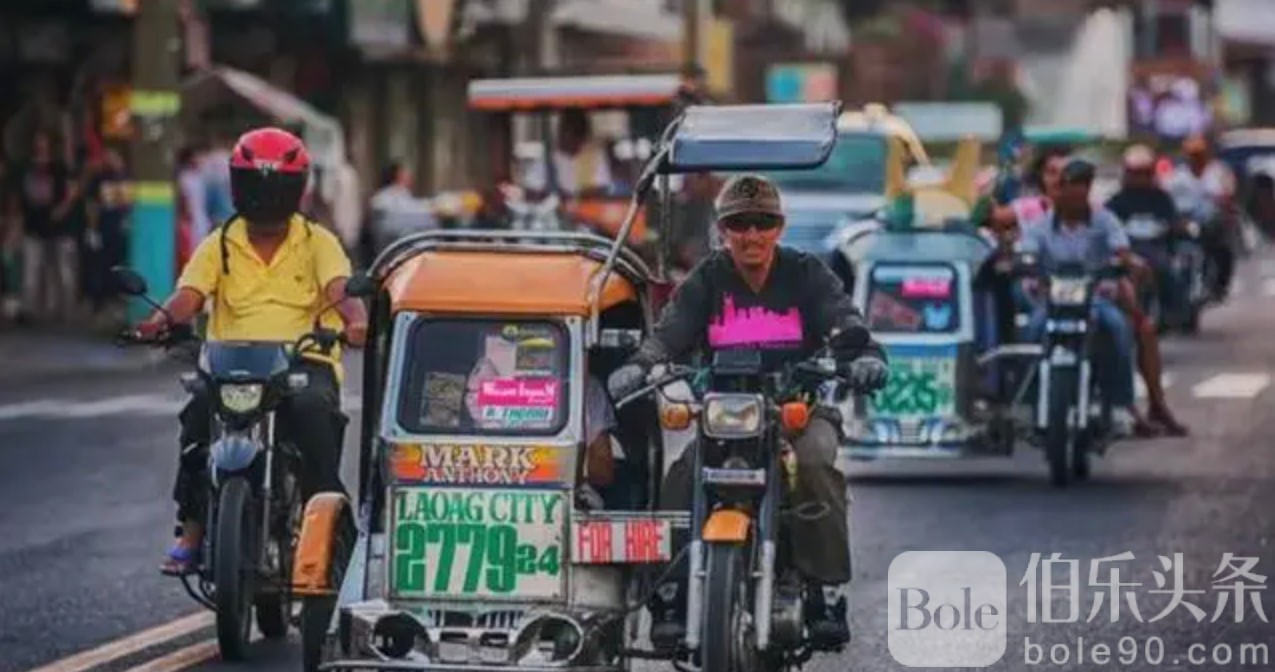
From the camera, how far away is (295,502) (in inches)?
573

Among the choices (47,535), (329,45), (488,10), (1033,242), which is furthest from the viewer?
(488,10)

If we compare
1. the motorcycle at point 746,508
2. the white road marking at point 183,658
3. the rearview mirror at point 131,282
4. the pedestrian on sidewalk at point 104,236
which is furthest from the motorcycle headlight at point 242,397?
the pedestrian on sidewalk at point 104,236

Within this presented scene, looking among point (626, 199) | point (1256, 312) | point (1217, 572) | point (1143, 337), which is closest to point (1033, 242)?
point (1143, 337)

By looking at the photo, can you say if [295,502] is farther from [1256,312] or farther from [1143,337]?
[1256,312]

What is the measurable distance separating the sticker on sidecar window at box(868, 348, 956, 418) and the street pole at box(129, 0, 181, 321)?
16243mm

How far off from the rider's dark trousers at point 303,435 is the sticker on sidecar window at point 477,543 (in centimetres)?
196

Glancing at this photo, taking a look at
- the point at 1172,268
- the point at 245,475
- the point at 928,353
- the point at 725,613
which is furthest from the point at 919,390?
the point at 1172,268

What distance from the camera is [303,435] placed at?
14438 mm

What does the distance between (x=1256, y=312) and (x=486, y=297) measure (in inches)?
1292

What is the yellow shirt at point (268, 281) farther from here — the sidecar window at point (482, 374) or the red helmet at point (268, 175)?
the sidecar window at point (482, 374)

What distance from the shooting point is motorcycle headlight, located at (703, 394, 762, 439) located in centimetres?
1202

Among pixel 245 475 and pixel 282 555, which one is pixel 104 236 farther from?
pixel 245 475

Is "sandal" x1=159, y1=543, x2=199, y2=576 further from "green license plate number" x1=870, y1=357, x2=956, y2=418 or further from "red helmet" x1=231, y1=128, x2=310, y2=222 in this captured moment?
"green license plate number" x1=870, y1=357, x2=956, y2=418

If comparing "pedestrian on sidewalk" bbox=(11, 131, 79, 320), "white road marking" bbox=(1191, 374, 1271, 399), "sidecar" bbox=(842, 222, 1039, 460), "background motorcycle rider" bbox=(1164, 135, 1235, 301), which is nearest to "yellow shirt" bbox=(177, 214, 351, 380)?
"sidecar" bbox=(842, 222, 1039, 460)
